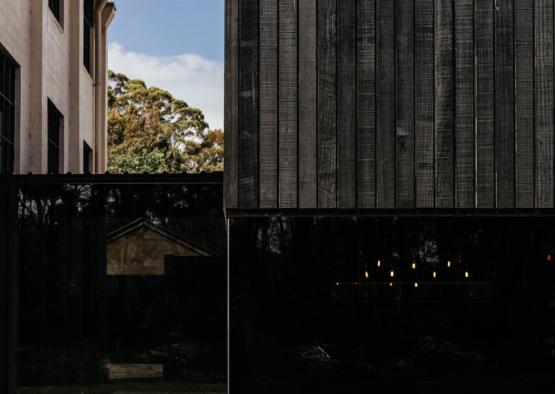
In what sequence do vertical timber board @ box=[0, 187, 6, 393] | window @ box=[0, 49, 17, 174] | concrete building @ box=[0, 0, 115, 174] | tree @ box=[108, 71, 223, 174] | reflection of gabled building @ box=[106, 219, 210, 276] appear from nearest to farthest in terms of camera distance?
vertical timber board @ box=[0, 187, 6, 393], reflection of gabled building @ box=[106, 219, 210, 276], window @ box=[0, 49, 17, 174], concrete building @ box=[0, 0, 115, 174], tree @ box=[108, 71, 223, 174]

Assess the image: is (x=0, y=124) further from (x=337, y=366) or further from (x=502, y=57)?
(x=502, y=57)

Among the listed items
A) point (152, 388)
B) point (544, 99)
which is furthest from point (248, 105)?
point (152, 388)

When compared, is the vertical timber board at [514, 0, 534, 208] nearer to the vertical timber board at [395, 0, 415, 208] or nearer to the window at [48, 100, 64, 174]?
the vertical timber board at [395, 0, 415, 208]

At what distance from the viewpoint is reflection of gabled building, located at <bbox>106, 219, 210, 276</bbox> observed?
528 inches

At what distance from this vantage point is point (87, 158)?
24875 millimetres

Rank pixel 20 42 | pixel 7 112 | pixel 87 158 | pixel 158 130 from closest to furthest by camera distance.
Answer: pixel 7 112 → pixel 20 42 → pixel 87 158 → pixel 158 130

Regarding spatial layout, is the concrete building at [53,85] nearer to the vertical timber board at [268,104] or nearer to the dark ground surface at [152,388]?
the dark ground surface at [152,388]

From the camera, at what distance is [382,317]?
40.7ft

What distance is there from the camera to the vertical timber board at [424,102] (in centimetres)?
938

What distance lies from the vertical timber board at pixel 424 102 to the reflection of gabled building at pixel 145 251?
15.6 feet

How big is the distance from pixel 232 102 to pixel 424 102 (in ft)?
6.05

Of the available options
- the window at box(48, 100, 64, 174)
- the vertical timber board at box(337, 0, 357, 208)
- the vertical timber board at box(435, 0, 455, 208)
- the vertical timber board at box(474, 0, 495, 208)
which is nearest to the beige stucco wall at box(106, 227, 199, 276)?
the vertical timber board at box(337, 0, 357, 208)

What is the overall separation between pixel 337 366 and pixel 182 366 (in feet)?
6.98

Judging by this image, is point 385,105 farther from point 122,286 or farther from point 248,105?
point 122,286
